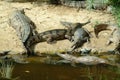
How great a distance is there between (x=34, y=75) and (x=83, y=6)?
4355mm

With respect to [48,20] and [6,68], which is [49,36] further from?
[6,68]

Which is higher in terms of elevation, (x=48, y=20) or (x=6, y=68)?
(x=48, y=20)

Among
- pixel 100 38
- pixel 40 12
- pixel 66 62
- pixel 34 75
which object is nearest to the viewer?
pixel 34 75

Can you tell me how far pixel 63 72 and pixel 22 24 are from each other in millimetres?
2833

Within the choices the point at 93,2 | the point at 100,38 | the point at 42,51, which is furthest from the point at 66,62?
the point at 93,2

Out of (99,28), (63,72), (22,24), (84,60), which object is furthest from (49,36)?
(63,72)

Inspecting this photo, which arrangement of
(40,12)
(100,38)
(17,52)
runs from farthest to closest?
(40,12) < (100,38) < (17,52)

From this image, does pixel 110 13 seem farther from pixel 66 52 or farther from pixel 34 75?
pixel 34 75

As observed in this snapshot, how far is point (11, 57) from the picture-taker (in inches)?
367

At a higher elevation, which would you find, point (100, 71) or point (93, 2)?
point (93, 2)

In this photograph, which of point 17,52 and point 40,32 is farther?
point 40,32

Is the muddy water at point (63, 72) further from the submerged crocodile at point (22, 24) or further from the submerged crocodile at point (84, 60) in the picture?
the submerged crocodile at point (22, 24)

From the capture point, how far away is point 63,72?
8.46 m

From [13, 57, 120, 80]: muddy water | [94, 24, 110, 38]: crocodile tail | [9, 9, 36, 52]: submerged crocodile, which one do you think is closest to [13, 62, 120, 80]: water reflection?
[13, 57, 120, 80]: muddy water
